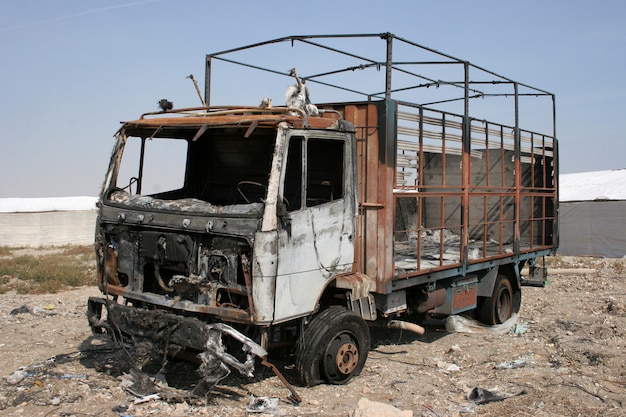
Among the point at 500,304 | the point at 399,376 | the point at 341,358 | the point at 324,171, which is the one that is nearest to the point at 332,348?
the point at 341,358

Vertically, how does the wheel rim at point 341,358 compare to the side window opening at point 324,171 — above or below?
below

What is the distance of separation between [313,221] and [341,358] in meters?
1.39

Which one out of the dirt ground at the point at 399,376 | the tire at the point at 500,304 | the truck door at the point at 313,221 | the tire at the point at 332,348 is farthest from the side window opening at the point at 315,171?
the tire at the point at 500,304

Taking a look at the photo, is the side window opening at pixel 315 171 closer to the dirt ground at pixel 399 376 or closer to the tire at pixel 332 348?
the tire at pixel 332 348

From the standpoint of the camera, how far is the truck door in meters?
5.14

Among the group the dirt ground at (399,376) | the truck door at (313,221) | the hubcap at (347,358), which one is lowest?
the dirt ground at (399,376)

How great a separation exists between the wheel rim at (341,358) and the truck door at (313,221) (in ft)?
1.65

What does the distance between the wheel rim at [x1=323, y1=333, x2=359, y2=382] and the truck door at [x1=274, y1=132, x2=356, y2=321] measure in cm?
50

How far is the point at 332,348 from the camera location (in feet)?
18.5

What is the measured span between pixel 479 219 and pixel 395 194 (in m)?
4.38

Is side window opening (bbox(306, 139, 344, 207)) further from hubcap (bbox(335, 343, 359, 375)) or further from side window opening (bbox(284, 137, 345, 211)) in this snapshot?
hubcap (bbox(335, 343, 359, 375))

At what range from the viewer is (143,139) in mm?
6062

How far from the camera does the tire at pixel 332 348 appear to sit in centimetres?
543

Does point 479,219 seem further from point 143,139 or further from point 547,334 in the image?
point 143,139
